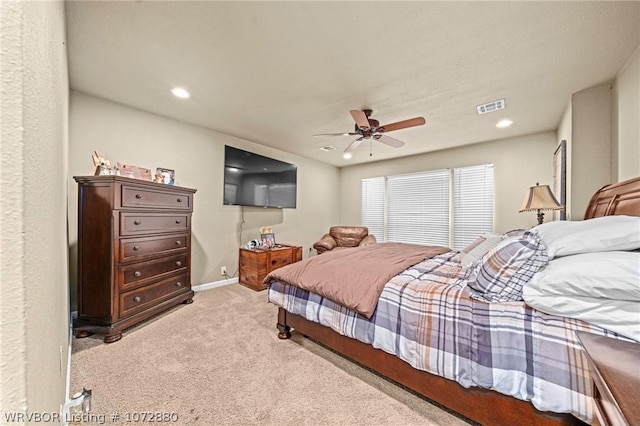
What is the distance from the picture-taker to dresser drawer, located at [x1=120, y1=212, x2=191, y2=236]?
92.8 inches

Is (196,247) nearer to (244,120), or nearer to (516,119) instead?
(244,120)

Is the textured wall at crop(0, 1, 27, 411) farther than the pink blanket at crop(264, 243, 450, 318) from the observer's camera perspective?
No

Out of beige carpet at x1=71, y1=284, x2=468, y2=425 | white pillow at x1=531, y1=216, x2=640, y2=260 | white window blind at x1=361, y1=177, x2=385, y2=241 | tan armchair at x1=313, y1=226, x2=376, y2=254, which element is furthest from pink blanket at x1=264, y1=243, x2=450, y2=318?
white window blind at x1=361, y1=177, x2=385, y2=241

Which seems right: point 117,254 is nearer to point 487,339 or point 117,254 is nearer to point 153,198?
point 153,198

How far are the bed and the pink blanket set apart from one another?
5cm

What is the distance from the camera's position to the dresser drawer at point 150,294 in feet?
7.65

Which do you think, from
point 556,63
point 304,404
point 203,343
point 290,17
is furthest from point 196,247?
point 556,63

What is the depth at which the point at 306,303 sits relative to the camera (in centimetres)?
206

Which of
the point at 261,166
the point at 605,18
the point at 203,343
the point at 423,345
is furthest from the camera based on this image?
the point at 261,166

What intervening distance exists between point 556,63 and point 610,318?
2.15m

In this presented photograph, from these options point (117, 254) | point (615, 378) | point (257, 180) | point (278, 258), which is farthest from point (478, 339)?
point (257, 180)

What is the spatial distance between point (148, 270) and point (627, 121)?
455 cm

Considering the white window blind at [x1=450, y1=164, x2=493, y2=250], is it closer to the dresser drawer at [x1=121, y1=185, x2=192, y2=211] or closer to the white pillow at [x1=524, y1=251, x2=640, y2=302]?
the white pillow at [x1=524, y1=251, x2=640, y2=302]

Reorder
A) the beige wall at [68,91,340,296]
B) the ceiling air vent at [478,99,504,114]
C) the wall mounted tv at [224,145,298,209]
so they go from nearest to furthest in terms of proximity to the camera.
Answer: the beige wall at [68,91,340,296], the ceiling air vent at [478,99,504,114], the wall mounted tv at [224,145,298,209]
